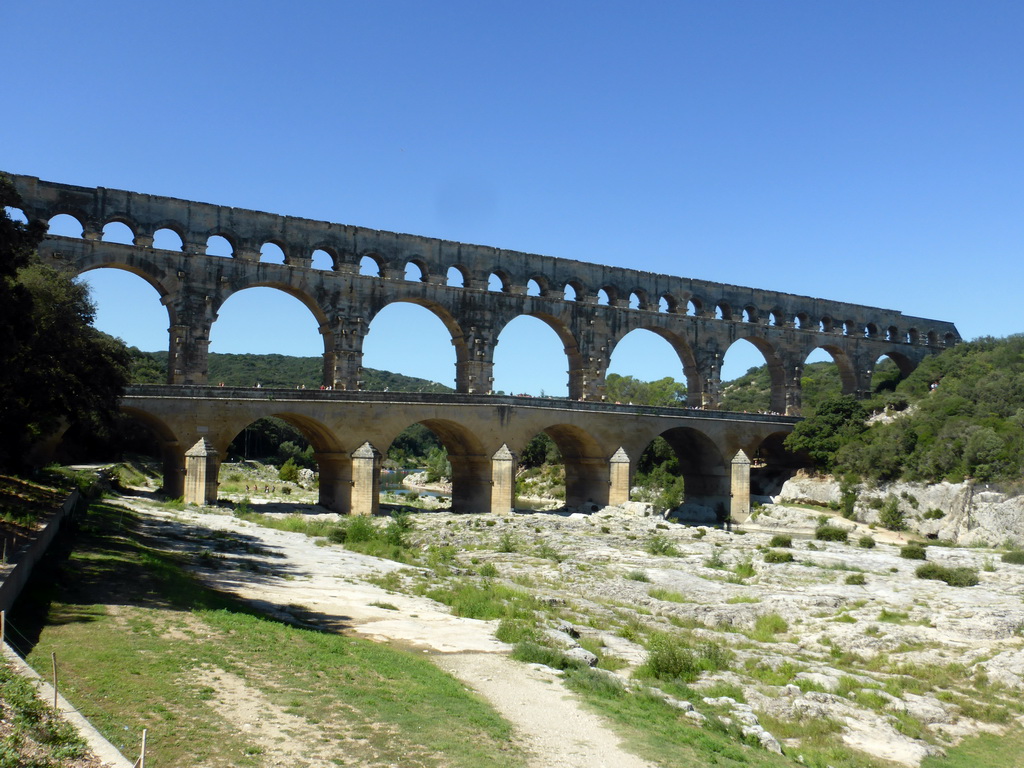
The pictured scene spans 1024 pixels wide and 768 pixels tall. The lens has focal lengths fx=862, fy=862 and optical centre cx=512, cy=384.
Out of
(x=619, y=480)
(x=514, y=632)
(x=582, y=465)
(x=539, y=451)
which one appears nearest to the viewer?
(x=514, y=632)

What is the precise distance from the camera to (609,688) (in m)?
11.3

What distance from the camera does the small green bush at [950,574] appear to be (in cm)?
2277

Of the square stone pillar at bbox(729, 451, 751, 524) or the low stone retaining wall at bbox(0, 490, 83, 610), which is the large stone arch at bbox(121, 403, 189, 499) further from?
the square stone pillar at bbox(729, 451, 751, 524)

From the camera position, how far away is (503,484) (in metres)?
37.5

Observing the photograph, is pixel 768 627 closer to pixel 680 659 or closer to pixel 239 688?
pixel 680 659

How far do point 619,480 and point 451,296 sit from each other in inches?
463

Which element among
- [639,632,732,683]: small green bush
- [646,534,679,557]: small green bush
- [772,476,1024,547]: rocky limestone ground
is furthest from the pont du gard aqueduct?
[639,632,732,683]: small green bush

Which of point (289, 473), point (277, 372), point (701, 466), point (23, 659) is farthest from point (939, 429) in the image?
point (277, 372)

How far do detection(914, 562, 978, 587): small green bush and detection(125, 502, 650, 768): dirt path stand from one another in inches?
564

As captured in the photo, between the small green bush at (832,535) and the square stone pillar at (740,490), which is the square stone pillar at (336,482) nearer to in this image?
the small green bush at (832,535)

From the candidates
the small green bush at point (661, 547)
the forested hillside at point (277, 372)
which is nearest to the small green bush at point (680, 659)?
the small green bush at point (661, 547)

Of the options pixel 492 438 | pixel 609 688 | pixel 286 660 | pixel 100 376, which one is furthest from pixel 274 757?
pixel 492 438

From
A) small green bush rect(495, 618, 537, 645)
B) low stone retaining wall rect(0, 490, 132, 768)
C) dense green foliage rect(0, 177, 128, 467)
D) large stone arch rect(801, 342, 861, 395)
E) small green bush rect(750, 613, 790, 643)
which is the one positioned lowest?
small green bush rect(750, 613, 790, 643)

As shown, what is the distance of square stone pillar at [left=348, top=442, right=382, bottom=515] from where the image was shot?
34.0 meters
